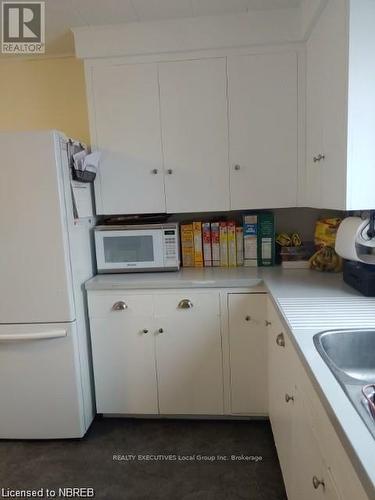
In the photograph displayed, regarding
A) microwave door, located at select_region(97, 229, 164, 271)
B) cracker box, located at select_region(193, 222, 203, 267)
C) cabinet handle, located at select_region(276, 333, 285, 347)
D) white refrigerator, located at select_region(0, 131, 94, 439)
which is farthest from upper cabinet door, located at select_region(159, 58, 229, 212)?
cabinet handle, located at select_region(276, 333, 285, 347)

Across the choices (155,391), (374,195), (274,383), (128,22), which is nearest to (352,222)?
(374,195)

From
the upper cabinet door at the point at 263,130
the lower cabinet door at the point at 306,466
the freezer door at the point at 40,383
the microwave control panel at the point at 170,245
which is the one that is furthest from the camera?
the microwave control panel at the point at 170,245

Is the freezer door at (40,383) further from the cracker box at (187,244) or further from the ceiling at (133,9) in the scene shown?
the ceiling at (133,9)

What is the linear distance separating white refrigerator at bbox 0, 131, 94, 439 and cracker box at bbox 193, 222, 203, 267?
700mm

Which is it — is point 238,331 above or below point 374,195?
below

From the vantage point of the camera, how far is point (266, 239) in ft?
7.00

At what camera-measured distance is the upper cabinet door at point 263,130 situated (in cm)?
192

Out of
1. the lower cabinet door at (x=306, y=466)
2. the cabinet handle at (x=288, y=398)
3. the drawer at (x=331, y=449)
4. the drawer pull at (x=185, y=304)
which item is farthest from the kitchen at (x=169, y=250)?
the drawer at (x=331, y=449)

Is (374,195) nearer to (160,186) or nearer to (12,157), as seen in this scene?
(160,186)

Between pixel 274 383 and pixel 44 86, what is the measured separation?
2.43m

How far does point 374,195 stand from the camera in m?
1.39

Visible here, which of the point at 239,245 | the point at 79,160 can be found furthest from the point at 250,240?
the point at 79,160

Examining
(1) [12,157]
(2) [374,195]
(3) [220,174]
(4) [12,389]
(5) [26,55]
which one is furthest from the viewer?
(5) [26,55]

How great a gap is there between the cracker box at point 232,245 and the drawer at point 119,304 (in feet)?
1.95
